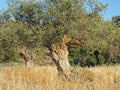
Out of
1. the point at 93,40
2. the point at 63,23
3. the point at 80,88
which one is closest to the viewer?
the point at 80,88

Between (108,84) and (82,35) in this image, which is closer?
(108,84)

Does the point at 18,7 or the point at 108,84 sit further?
the point at 18,7

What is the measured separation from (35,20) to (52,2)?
97cm

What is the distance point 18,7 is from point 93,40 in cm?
326

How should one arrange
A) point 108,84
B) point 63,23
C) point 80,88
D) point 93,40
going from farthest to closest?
point 93,40 → point 63,23 → point 108,84 → point 80,88

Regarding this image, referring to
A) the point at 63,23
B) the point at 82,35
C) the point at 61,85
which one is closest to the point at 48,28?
the point at 63,23

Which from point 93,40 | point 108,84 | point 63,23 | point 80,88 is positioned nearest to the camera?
point 80,88

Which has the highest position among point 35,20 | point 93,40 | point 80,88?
point 35,20

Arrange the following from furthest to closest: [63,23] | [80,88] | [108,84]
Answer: [63,23], [108,84], [80,88]

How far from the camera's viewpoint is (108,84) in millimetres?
8281

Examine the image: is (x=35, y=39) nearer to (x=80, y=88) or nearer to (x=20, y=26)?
(x=20, y=26)

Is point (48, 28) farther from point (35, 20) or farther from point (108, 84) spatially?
point (108, 84)

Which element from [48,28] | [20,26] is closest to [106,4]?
[48,28]

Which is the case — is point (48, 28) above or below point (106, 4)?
below
